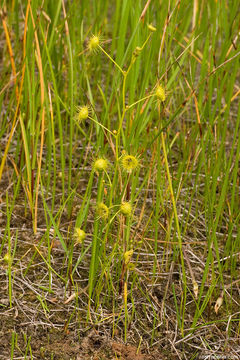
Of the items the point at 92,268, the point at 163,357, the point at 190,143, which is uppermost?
the point at 190,143

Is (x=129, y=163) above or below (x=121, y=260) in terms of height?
above

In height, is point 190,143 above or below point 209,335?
above

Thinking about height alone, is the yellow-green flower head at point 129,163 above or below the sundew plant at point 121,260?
above

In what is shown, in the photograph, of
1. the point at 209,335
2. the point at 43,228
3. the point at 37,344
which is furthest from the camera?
the point at 43,228

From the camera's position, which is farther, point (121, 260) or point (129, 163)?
point (121, 260)

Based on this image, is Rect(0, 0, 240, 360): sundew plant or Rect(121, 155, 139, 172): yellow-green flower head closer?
Rect(121, 155, 139, 172): yellow-green flower head

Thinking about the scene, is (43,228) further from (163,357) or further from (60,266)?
(163,357)

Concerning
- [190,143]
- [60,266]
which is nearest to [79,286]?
[60,266]

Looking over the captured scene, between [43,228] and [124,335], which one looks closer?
[124,335]

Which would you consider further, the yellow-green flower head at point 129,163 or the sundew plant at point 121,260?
the sundew plant at point 121,260

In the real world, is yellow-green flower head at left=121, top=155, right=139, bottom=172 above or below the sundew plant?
above

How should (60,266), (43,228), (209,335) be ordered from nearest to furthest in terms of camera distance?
(209,335)
(60,266)
(43,228)
